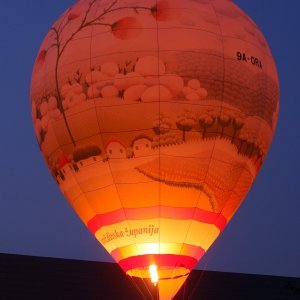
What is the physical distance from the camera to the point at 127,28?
16.8 meters

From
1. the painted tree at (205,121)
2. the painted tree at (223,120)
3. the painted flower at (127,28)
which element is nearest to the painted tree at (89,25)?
the painted flower at (127,28)

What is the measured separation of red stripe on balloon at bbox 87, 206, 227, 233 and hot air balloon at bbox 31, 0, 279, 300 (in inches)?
0.5

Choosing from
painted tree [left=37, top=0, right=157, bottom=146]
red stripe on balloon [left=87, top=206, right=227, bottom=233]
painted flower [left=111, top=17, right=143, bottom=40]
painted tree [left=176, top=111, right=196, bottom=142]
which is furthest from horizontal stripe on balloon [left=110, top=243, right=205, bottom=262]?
painted flower [left=111, top=17, right=143, bottom=40]

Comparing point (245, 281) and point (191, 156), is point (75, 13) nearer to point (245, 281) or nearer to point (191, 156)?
point (191, 156)

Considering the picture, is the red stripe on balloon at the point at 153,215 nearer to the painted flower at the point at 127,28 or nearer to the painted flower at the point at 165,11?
the painted flower at the point at 127,28

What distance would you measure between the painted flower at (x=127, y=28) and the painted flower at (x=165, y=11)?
0.27 metres

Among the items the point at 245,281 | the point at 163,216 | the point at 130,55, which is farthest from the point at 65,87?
the point at 245,281

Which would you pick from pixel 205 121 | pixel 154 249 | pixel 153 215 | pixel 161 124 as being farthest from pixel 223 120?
pixel 154 249

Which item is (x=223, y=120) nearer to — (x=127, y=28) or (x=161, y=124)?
(x=161, y=124)

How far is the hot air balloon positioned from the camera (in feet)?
54.3

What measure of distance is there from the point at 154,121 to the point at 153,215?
4.09 ft

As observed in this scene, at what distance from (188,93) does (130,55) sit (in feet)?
2.97

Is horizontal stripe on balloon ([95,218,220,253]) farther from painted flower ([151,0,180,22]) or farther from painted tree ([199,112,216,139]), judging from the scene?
painted flower ([151,0,180,22])

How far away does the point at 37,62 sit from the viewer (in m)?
17.9
